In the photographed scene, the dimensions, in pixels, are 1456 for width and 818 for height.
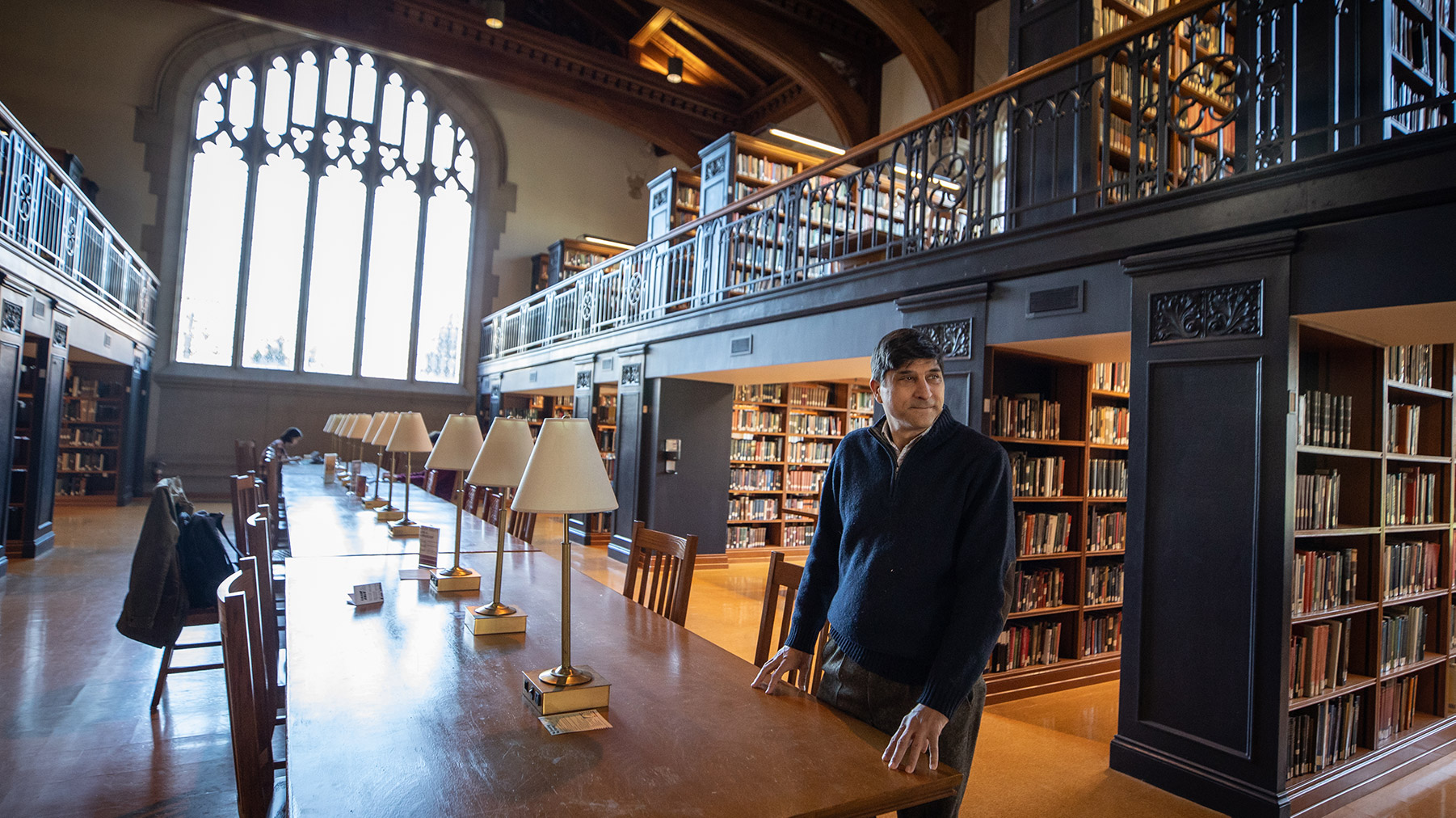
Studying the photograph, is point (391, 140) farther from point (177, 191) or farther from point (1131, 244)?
point (1131, 244)

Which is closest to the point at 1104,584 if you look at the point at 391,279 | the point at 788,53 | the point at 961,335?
the point at 961,335

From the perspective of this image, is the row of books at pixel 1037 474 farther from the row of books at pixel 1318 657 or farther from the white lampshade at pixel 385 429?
the white lampshade at pixel 385 429

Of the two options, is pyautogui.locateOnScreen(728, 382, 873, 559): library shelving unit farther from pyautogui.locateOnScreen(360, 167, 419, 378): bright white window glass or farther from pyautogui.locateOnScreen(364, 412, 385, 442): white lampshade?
pyautogui.locateOnScreen(360, 167, 419, 378): bright white window glass

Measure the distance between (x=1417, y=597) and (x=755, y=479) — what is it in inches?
220

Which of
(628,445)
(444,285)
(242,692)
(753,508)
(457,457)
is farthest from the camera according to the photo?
(444,285)

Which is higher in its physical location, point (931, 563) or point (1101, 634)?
A: point (931, 563)

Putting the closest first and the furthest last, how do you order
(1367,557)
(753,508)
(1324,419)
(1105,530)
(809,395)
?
(1324,419) < (1367,557) < (1105,530) < (753,508) < (809,395)

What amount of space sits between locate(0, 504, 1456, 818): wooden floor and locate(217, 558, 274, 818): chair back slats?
3.17 ft

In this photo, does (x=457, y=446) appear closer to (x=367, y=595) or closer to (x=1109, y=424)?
(x=367, y=595)

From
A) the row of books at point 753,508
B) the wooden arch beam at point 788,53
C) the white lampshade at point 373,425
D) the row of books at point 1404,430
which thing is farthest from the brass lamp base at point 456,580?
the wooden arch beam at point 788,53

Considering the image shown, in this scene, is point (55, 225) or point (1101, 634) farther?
point (55, 225)

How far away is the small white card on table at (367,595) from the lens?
88.7 inches

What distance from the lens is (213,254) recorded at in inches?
467

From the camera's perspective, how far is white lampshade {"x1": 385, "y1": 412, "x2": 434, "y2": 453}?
11.0ft
